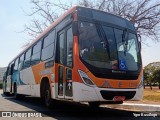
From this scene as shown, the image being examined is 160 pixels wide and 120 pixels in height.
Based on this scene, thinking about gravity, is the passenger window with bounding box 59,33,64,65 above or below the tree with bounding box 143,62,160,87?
below

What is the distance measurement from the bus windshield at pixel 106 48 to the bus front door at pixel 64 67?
665 mm

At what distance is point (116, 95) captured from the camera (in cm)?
877

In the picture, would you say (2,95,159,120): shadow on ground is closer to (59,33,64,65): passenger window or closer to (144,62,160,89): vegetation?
(59,33,64,65): passenger window

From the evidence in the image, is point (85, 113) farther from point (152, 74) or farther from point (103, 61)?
point (152, 74)

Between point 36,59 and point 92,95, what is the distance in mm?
6038

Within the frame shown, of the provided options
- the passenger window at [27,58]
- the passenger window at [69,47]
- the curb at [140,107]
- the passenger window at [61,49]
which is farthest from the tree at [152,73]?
the passenger window at [69,47]

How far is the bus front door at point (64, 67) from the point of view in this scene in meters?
9.02

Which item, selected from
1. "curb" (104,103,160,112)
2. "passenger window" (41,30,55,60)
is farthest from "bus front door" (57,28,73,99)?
"curb" (104,103,160,112)

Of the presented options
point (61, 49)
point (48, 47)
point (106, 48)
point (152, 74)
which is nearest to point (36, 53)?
point (48, 47)

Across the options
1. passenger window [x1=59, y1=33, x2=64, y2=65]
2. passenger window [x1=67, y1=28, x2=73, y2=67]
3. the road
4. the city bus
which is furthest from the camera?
passenger window [x1=59, y1=33, x2=64, y2=65]

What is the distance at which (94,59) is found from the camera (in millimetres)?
8711

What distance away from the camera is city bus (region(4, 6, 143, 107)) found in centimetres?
851

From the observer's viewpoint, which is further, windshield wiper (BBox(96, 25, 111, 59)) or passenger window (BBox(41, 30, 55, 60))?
passenger window (BBox(41, 30, 55, 60))

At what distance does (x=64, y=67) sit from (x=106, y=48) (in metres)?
1.55
